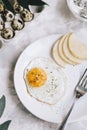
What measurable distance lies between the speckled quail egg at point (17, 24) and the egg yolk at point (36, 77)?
0.14 m

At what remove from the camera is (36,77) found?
0.87m

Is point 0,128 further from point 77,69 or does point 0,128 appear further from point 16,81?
point 77,69

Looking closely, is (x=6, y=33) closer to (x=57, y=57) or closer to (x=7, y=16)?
(x=7, y=16)

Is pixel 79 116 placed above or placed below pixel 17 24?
below

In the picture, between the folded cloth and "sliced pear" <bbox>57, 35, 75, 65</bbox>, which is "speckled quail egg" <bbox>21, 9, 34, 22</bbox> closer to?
"sliced pear" <bbox>57, 35, 75, 65</bbox>

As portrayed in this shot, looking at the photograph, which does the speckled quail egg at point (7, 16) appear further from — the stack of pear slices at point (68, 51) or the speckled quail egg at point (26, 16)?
the stack of pear slices at point (68, 51)

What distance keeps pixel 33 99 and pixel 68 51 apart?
18 centimetres

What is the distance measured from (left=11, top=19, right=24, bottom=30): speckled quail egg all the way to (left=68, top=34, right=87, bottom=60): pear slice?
0.15m

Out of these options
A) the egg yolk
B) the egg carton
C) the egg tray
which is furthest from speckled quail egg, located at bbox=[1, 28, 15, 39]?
the egg carton

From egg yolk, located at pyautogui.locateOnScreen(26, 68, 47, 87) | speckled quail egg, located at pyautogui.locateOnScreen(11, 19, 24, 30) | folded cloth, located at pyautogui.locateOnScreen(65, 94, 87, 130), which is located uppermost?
speckled quail egg, located at pyautogui.locateOnScreen(11, 19, 24, 30)

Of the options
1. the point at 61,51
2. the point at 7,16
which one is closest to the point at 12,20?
the point at 7,16

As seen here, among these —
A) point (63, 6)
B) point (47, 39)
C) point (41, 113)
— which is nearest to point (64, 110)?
point (41, 113)

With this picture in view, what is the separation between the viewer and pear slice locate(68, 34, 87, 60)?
92 cm

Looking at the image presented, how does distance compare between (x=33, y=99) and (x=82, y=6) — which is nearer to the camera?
(x=33, y=99)
